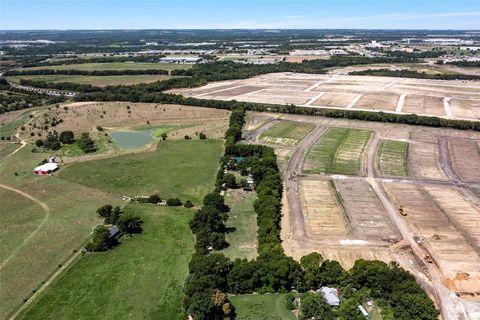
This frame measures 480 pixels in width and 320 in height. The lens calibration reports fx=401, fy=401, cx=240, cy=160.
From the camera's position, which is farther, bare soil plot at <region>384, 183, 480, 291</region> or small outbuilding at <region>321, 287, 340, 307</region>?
bare soil plot at <region>384, 183, 480, 291</region>

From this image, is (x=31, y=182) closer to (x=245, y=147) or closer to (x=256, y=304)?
(x=245, y=147)

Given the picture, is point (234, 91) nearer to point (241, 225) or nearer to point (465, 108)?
point (465, 108)

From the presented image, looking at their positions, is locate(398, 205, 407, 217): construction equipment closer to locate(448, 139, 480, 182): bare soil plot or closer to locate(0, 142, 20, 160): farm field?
locate(448, 139, 480, 182): bare soil plot

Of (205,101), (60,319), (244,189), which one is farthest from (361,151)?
(60,319)

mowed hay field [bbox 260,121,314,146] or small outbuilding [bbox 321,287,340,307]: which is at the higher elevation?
mowed hay field [bbox 260,121,314,146]

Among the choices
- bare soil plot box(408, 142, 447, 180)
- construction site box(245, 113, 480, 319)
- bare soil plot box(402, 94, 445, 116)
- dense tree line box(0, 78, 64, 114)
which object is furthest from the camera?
dense tree line box(0, 78, 64, 114)

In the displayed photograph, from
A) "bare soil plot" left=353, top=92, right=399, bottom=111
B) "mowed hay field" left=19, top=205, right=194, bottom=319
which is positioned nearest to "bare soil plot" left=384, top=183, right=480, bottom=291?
"mowed hay field" left=19, top=205, right=194, bottom=319
